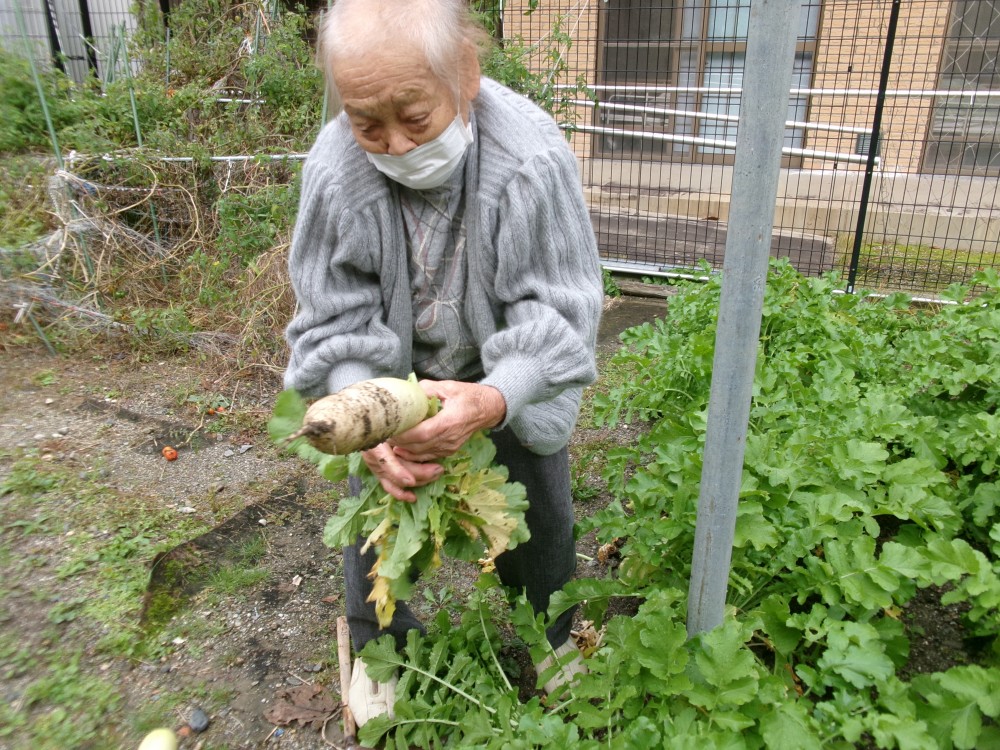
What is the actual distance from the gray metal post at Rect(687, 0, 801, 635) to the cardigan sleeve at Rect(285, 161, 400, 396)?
0.79 metres

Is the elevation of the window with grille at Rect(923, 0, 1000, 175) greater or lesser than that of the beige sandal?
greater

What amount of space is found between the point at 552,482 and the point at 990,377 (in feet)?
5.11

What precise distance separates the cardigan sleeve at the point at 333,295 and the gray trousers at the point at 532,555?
1.03 ft

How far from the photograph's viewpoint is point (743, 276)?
1297 mm

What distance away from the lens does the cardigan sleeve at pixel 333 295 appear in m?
1.72

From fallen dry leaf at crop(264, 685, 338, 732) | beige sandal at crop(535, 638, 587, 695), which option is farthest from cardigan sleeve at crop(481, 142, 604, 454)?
fallen dry leaf at crop(264, 685, 338, 732)

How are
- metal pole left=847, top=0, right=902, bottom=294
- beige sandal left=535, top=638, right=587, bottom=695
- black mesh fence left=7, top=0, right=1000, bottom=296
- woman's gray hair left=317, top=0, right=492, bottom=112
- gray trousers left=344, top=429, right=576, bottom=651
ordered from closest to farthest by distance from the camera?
woman's gray hair left=317, top=0, right=492, bottom=112, gray trousers left=344, top=429, right=576, bottom=651, beige sandal left=535, top=638, right=587, bottom=695, metal pole left=847, top=0, right=902, bottom=294, black mesh fence left=7, top=0, right=1000, bottom=296

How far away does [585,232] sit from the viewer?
1812 millimetres

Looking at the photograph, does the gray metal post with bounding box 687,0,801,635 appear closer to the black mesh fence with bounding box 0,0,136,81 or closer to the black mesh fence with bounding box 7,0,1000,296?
the black mesh fence with bounding box 7,0,1000,296

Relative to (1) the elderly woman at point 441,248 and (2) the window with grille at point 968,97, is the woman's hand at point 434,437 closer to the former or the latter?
(1) the elderly woman at point 441,248

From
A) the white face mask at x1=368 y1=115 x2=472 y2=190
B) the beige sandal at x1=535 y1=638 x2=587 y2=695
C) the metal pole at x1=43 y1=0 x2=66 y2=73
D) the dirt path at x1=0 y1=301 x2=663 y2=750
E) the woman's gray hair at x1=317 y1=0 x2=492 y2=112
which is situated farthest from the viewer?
the metal pole at x1=43 y1=0 x2=66 y2=73

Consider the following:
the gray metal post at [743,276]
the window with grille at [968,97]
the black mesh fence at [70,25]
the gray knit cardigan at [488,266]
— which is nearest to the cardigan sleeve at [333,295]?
the gray knit cardigan at [488,266]

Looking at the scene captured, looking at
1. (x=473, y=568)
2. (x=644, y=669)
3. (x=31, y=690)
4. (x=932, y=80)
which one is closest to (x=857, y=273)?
(x=932, y=80)

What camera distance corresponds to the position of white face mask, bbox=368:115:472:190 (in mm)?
1591
